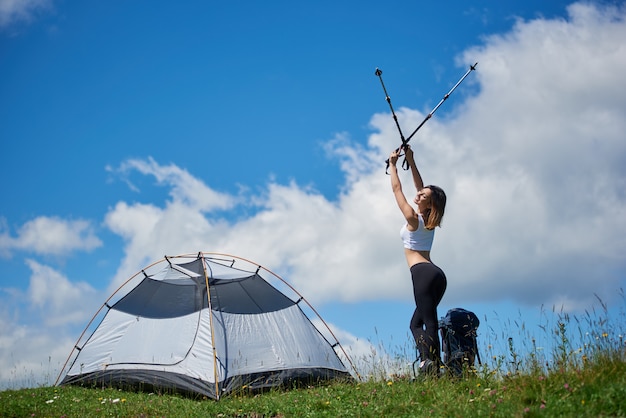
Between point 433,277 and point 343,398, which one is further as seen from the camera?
point 343,398

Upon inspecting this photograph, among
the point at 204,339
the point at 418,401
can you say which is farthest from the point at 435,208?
the point at 204,339

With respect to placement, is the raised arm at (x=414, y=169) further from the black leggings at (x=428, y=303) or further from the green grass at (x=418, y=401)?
the green grass at (x=418, y=401)

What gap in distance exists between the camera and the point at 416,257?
753 centimetres

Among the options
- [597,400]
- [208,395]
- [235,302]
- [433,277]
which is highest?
[235,302]

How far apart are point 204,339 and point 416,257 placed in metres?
4.59

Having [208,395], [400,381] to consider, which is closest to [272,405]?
[400,381]

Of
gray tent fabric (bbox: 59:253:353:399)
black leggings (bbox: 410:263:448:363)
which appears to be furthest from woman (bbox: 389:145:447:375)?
gray tent fabric (bbox: 59:253:353:399)

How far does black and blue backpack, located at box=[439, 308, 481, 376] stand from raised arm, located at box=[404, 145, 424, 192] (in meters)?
1.55

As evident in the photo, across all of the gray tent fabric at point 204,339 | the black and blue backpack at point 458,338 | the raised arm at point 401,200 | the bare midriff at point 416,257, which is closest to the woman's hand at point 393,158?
the raised arm at point 401,200

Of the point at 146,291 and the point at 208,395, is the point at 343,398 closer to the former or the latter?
the point at 208,395

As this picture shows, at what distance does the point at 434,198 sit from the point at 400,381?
2.20 meters

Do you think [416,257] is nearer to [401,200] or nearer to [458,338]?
[401,200]

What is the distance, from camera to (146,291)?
12.1 metres

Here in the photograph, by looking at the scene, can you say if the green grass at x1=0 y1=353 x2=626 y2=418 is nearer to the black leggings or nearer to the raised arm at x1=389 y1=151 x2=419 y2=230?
the black leggings
